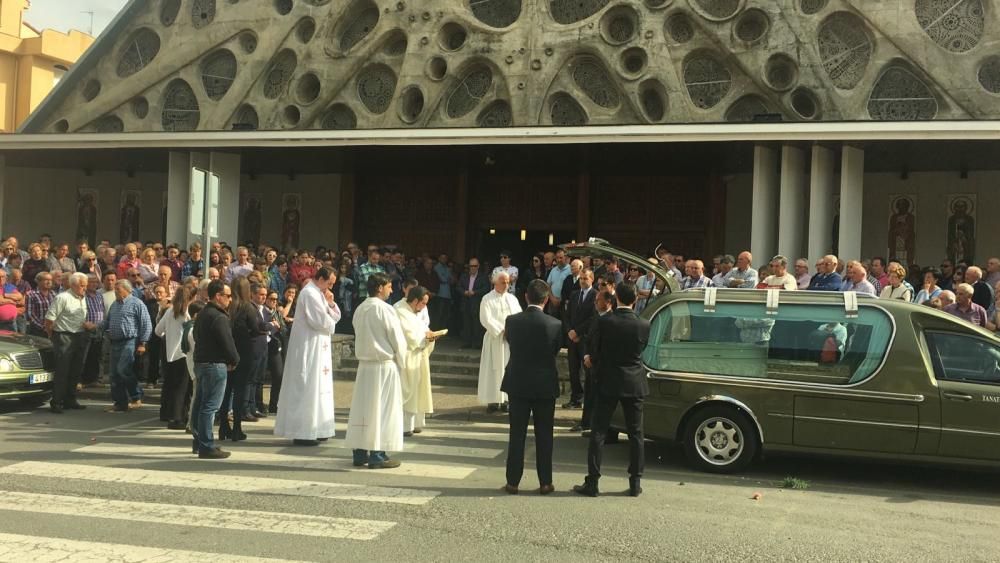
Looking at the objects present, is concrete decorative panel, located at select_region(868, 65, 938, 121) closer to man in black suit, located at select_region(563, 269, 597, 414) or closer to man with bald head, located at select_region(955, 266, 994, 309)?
man with bald head, located at select_region(955, 266, 994, 309)

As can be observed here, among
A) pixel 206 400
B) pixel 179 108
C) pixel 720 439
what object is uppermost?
pixel 179 108

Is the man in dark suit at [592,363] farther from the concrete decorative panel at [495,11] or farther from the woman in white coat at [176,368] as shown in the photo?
the concrete decorative panel at [495,11]

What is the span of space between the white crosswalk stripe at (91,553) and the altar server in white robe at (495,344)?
6.89 meters

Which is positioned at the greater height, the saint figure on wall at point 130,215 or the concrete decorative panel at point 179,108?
the concrete decorative panel at point 179,108

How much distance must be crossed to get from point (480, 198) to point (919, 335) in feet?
49.8

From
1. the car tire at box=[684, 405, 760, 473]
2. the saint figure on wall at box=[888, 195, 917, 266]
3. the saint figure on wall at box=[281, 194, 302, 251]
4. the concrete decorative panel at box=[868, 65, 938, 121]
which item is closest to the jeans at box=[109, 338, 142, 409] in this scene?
the car tire at box=[684, 405, 760, 473]

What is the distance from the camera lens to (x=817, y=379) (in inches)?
360

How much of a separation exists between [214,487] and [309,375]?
2430mm

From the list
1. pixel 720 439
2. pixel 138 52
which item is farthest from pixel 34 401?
pixel 138 52

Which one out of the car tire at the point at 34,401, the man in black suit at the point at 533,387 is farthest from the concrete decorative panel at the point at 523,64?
the car tire at the point at 34,401

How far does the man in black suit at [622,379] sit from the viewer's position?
8.22m

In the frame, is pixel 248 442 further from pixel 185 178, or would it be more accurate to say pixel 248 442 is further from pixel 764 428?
pixel 185 178

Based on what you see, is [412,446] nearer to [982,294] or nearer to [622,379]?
[622,379]

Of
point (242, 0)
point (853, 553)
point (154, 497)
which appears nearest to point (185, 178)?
point (242, 0)
